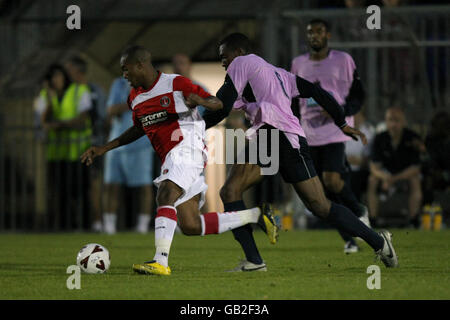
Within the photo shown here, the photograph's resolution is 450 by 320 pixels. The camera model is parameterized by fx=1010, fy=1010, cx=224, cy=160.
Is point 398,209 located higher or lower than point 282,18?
lower

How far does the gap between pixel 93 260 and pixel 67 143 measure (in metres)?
7.04

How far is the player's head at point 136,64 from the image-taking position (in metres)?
7.84

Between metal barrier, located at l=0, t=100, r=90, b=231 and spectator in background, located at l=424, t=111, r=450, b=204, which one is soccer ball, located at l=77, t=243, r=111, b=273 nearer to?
metal barrier, located at l=0, t=100, r=90, b=231

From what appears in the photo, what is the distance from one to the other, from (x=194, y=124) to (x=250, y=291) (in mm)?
1904

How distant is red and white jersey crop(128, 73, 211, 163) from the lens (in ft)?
26.0

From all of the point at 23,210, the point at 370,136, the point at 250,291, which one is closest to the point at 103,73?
the point at 23,210

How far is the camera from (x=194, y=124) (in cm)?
803

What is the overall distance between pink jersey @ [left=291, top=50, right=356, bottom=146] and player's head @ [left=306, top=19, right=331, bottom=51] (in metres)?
0.19

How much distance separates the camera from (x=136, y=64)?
786 centimetres

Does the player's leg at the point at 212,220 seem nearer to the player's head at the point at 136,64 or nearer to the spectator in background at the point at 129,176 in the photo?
the player's head at the point at 136,64

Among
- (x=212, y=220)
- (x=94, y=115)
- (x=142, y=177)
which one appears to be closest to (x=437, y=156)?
(x=142, y=177)

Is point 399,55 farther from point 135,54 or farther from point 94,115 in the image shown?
point 135,54
